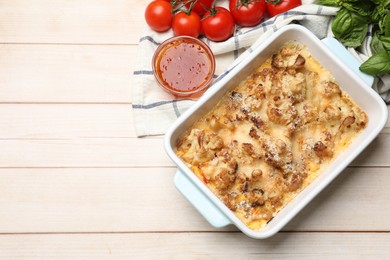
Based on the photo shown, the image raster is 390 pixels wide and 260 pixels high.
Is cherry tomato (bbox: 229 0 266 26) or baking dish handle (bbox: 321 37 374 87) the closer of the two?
baking dish handle (bbox: 321 37 374 87)

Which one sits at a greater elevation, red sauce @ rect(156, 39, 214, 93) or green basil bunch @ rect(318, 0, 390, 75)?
green basil bunch @ rect(318, 0, 390, 75)

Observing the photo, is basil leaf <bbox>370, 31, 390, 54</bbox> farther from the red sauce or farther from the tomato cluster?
the red sauce

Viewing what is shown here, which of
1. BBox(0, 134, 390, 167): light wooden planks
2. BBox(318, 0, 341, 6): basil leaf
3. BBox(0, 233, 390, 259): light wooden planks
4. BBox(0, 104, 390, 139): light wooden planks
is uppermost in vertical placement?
BBox(318, 0, 341, 6): basil leaf

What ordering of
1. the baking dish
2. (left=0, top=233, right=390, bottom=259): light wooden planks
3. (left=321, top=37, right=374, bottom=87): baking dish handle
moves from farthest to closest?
(left=0, top=233, right=390, bottom=259): light wooden planks < (left=321, top=37, right=374, bottom=87): baking dish handle < the baking dish

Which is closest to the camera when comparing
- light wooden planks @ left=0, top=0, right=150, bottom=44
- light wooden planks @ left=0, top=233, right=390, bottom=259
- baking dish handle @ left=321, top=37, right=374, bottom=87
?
baking dish handle @ left=321, top=37, right=374, bottom=87

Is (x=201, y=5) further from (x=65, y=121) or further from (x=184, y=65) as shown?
(x=65, y=121)

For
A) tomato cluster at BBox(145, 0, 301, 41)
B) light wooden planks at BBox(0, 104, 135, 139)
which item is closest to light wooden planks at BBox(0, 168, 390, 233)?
light wooden planks at BBox(0, 104, 135, 139)

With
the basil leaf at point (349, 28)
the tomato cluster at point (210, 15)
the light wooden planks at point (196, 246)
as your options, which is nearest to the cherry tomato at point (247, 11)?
the tomato cluster at point (210, 15)
